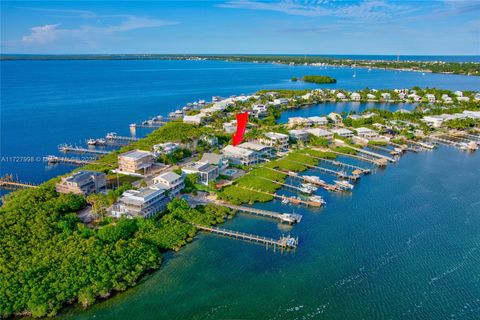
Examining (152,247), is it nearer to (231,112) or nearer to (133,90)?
(231,112)

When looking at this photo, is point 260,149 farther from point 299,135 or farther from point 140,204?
point 140,204

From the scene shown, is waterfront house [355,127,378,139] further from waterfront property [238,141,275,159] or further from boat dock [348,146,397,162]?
waterfront property [238,141,275,159]

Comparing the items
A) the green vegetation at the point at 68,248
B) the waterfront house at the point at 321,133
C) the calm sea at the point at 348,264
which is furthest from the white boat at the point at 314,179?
the waterfront house at the point at 321,133

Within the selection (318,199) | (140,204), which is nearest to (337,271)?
(318,199)

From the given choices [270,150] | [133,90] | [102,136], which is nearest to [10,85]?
[133,90]

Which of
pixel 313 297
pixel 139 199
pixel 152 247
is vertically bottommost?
pixel 313 297

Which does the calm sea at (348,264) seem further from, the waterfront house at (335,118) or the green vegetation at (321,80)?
the green vegetation at (321,80)
